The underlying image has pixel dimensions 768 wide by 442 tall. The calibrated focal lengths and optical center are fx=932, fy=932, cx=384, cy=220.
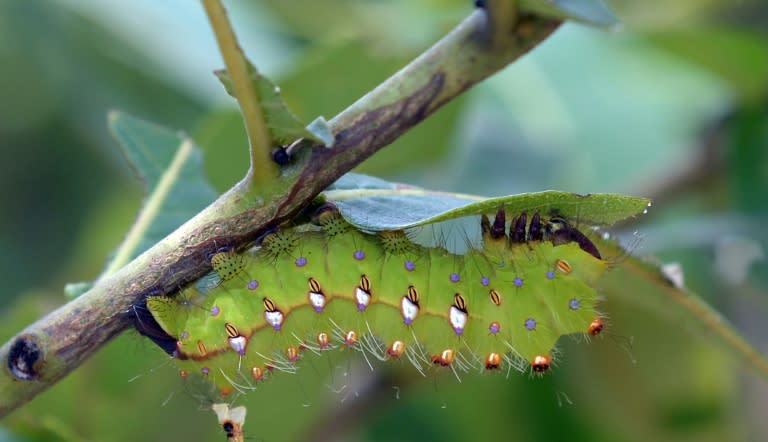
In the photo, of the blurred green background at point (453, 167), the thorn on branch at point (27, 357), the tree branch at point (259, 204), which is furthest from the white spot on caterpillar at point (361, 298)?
the blurred green background at point (453, 167)

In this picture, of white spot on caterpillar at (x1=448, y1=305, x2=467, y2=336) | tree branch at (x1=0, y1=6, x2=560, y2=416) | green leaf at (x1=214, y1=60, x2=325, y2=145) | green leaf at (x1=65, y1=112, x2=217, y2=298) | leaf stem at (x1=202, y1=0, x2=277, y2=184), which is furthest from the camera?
green leaf at (x1=65, y1=112, x2=217, y2=298)

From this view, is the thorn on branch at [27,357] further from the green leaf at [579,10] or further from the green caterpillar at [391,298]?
the green leaf at [579,10]

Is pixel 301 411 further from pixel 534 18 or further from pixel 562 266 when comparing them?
pixel 534 18

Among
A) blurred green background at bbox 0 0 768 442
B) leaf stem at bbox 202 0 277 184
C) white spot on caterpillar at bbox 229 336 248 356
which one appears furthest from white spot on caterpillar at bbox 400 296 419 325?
blurred green background at bbox 0 0 768 442

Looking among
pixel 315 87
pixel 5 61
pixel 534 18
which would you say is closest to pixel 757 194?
pixel 315 87

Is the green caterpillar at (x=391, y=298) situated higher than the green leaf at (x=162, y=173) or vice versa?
the green leaf at (x=162, y=173)

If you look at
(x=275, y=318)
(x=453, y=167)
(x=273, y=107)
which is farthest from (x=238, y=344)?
(x=453, y=167)

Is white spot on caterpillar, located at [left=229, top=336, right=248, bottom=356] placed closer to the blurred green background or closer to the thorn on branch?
the thorn on branch
